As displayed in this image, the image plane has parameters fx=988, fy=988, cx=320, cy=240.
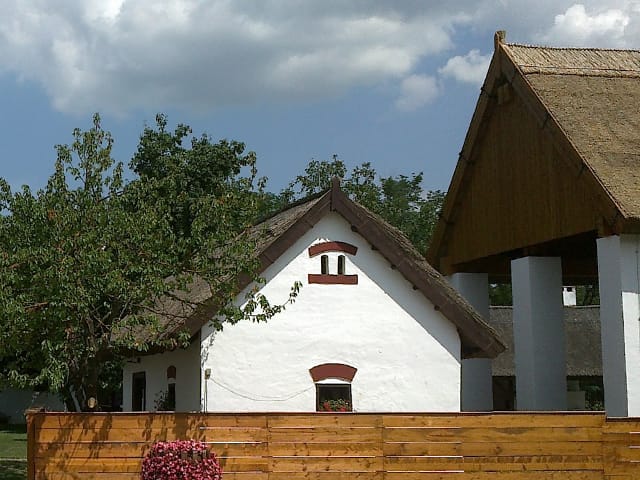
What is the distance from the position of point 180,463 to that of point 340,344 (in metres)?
5.41

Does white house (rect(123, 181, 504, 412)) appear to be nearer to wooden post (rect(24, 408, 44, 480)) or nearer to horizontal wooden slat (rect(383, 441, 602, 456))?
horizontal wooden slat (rect(383, 441, 602, 456))

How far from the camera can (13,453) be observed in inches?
1079

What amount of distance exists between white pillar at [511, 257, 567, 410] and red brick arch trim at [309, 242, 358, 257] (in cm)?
964

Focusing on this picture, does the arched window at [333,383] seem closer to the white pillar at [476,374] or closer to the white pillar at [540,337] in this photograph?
the white pillar at [540,337]

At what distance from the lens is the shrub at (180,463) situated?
49.0ft

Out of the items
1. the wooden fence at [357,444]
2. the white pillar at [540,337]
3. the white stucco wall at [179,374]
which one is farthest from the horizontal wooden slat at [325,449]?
the white pillar at [540,337]

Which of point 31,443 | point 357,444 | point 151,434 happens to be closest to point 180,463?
point 151,434

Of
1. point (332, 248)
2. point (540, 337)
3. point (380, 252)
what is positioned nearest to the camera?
point (332, 248)

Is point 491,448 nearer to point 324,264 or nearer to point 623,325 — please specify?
point 324,264

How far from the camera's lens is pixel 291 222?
63.5 feet

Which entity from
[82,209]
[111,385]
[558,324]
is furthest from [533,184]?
[111,385]

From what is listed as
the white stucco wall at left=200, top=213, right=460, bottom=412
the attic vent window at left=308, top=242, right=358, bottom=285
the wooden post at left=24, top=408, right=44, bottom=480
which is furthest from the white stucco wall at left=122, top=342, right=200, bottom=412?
the wooden post at left=24, top=408, right=44, bottom=480

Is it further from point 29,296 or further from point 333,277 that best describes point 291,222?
point 29,296

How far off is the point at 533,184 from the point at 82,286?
49.0ft
